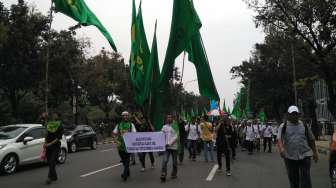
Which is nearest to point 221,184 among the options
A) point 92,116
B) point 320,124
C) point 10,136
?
point 10,136

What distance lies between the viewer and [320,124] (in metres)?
45.5

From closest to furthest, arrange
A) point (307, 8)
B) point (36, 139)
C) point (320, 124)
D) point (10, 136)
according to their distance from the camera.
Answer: point (10, 136), point (36, 139), point (307, 8), point (320, 124)

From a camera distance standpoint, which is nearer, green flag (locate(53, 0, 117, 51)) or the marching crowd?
the marching crowd

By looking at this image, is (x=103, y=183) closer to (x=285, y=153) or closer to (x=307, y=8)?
(x=285, y=153)

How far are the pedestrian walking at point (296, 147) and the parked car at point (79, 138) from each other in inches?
725

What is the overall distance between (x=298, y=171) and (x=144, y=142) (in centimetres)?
469

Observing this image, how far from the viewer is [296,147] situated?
7504mm

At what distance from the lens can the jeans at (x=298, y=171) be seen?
7.45 m

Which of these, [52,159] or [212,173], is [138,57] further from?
[212,173]

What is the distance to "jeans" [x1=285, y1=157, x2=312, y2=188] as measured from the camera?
7.45 metres

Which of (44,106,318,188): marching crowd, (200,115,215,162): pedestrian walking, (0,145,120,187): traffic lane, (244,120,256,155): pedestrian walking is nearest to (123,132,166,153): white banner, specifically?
(44,106,318,188): marching crowd

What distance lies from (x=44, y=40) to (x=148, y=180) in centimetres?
1749

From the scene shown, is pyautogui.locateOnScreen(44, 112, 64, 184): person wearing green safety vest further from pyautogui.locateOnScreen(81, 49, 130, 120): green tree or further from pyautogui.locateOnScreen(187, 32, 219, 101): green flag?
pyautogui.locateOnScreen(81, 49, 130, 120): green tree

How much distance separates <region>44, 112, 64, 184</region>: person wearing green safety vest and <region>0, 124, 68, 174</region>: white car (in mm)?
2621
